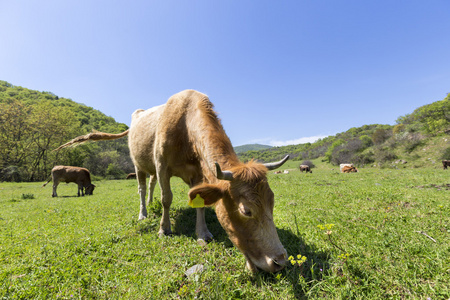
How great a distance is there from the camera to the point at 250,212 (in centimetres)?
246

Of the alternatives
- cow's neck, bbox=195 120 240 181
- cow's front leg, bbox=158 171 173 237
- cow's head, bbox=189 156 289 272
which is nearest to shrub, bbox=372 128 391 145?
cow's neck, bbox=195 120 240 181

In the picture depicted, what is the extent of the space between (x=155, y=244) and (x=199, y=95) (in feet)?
10.9

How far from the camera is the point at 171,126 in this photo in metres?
4.09

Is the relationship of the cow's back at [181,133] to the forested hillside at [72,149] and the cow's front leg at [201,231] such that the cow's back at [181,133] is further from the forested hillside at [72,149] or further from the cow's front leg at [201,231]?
the forested hillside at [72,149]

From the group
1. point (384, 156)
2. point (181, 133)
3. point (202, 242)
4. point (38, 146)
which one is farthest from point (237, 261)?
point (38, 146)

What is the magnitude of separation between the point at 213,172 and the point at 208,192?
1.41 feet

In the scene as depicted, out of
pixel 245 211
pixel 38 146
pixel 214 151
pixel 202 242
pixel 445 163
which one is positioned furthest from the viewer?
pixel 38 146

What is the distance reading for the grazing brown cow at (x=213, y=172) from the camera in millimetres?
2422

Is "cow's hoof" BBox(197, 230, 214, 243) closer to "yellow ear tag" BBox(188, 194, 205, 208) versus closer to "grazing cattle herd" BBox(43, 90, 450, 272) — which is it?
"grazing cattle herd" BBox(43, 90, 450, 272)

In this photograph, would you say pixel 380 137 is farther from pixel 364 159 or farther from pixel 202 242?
pixel 202 242

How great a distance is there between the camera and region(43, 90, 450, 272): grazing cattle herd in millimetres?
2424

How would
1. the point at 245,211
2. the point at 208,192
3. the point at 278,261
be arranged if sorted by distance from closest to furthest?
the point at 278,261 → the point at 245,211 → the point at 208,192

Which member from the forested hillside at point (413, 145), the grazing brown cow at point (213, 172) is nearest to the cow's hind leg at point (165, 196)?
the grazing brown cow at point (213, 172)

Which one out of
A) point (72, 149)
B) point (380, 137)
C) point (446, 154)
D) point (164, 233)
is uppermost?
point (380, 137)
